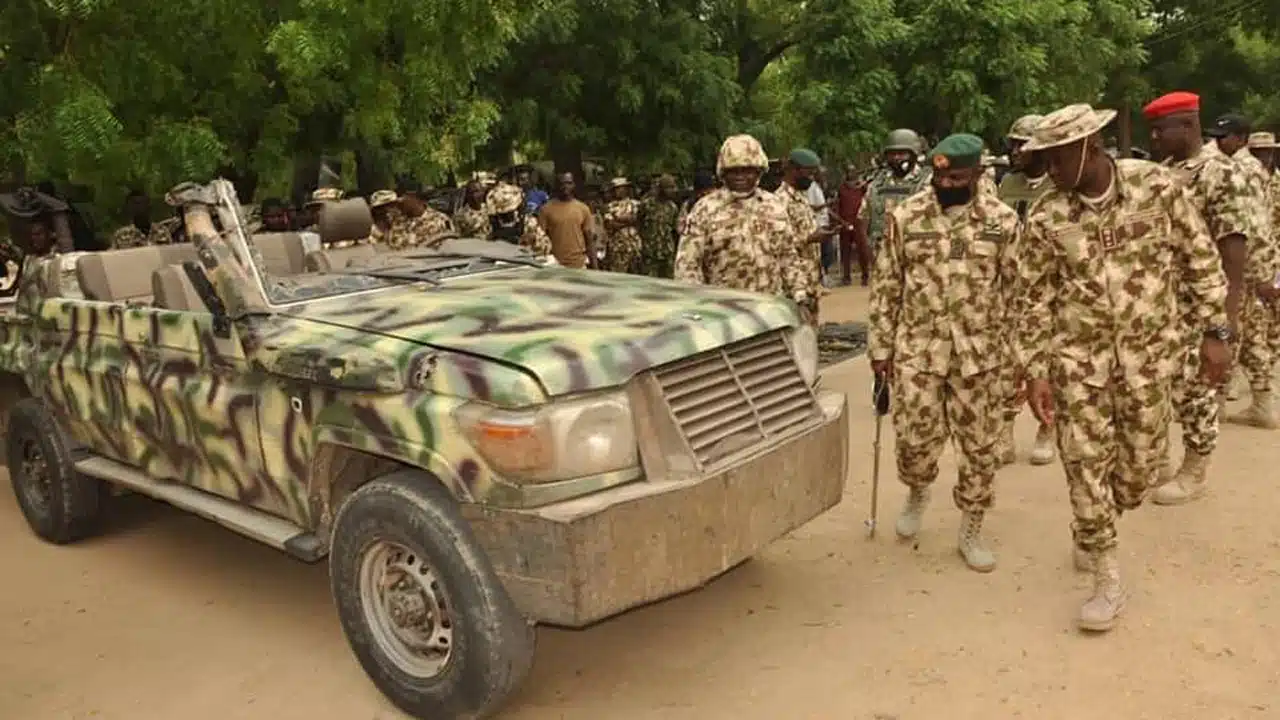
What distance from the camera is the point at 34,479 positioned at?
5.70 m

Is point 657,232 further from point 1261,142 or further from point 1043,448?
point 1043,448

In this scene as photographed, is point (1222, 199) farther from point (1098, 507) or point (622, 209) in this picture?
point (622, 209)

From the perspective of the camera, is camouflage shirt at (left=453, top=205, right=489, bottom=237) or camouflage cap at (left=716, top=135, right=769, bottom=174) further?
camouflage shirt at (left=453, top=205, right=489, bottom=237)

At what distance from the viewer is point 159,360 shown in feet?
14.9

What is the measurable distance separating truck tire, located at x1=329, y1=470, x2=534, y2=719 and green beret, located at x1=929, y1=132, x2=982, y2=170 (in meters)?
2.46

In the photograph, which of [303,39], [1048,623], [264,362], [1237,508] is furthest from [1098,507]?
[303,39]

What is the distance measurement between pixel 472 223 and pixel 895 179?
4559 millimetres

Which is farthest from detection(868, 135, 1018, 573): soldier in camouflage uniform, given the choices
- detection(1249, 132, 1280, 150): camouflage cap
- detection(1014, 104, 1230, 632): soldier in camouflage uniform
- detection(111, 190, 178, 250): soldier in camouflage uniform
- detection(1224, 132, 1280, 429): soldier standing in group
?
detection(111, 190, 178, 250): soldier in camouflage uniform

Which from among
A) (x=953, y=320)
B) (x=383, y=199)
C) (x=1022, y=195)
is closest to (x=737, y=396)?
(x=953, y=320)

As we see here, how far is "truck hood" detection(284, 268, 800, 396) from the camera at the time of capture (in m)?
3.33

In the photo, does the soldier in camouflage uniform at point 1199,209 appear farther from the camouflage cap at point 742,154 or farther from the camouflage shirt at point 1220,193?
the camouflage cap at point 742,154

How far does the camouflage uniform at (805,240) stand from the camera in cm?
677

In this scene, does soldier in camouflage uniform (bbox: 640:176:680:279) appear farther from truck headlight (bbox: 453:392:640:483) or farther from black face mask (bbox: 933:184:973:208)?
truck headlight (bbox: 453:392:640:483)

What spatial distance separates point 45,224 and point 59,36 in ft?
4.38
